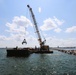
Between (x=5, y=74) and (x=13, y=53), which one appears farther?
(x=13, y=53)

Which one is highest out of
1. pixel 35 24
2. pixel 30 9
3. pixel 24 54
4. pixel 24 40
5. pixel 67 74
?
pixel 30 9

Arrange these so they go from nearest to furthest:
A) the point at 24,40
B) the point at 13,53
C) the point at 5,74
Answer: the point at 5,74
the point at 13,53
the point at 24,40

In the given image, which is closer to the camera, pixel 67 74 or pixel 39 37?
pixel 67 74

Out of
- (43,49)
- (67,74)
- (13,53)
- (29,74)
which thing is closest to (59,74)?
(67,74)

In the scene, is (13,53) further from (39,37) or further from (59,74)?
(59,74)

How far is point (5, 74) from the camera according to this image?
44000 mm

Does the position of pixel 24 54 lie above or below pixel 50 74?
above

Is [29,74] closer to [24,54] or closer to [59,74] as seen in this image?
[59,74]

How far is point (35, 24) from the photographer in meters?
150

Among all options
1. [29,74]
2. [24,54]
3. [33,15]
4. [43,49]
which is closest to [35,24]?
[33,15]

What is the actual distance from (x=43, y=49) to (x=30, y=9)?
111ft

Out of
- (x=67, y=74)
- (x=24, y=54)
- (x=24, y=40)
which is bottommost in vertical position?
(x=67, y=74)

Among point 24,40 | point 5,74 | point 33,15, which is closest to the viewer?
point 5,74

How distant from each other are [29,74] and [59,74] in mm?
7301
